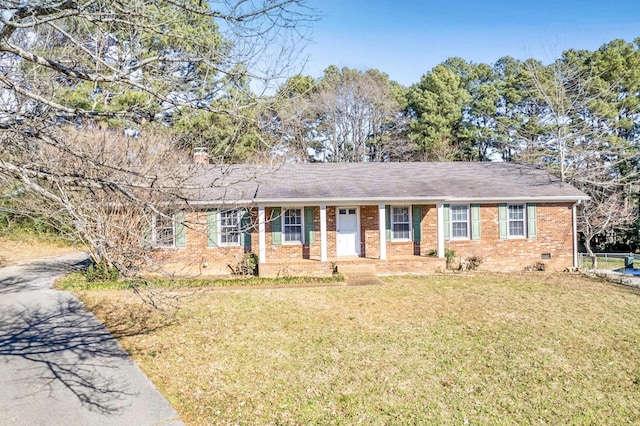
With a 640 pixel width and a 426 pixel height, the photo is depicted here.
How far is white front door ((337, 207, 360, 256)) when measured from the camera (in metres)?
14.9

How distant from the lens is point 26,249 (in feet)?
64.2

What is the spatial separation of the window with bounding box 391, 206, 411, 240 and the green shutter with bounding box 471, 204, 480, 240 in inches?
95.2

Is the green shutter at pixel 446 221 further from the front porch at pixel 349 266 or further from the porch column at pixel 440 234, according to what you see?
the front porch at pixel 349 266

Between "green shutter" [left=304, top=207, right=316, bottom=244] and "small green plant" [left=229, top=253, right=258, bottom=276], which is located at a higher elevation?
"green shutter" [left=304, top=207, right=316, bottom=244]

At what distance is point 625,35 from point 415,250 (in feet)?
76.6

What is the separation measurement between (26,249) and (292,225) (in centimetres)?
1473

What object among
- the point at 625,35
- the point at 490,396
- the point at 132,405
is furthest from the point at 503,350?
the point at 625,35

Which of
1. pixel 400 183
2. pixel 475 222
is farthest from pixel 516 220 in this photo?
pixel 400 183

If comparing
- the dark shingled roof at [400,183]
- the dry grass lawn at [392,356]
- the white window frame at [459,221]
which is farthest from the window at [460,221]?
the dry grass lawn at [392,356]

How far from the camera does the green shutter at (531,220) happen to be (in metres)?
15.0

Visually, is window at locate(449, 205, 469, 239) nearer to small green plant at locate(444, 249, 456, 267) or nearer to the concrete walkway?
small green plant at locate(444, 249, 456, 267)

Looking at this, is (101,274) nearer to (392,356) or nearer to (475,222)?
(392,356)

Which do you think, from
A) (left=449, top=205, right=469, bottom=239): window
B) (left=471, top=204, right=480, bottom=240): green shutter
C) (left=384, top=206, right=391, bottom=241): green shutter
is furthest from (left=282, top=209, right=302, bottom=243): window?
(left=471, top=204, right=480, bottom=240): green shutter

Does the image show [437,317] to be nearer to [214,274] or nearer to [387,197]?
[387,197]
